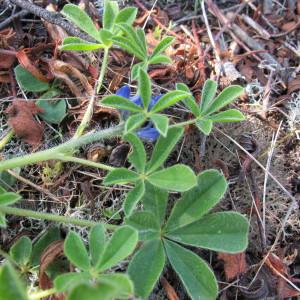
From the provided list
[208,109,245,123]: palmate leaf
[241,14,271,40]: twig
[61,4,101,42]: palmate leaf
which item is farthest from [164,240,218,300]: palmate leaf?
[241,14,271,40]: twig

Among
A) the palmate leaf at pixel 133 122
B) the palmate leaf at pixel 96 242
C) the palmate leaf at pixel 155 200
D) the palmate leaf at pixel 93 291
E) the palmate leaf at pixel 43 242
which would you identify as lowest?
the palmate leaf at pixel 43 242

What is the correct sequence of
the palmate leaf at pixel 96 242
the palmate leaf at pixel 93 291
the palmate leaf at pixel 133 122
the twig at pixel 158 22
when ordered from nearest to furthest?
the palmate leaf at pixel 93 291
the palmate leaf at pixel 96 242
the palmate leaf at pixel 133 122
the twig at pixel 158 22

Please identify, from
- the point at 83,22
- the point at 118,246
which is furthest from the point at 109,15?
the point at 118,246

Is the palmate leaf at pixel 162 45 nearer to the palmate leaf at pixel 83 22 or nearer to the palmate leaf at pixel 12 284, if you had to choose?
the palmate leaf at pixel 83 22

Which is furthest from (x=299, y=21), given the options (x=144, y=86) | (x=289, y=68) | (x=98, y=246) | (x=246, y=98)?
(x=98, y=246)

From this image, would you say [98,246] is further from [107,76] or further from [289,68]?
[289,68]

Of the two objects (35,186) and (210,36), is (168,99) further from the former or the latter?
(210,36)

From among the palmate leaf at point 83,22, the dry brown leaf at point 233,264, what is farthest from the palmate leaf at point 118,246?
the palmate leaf at point 83,22
